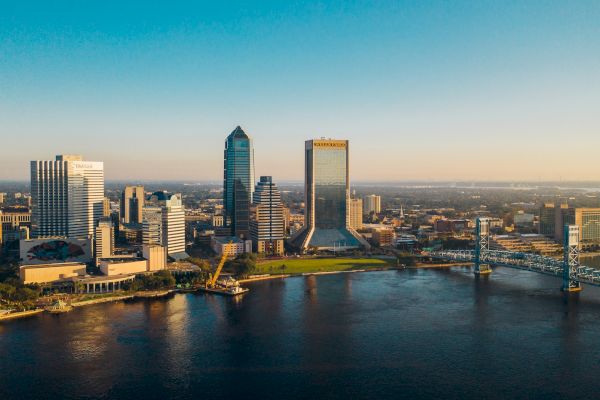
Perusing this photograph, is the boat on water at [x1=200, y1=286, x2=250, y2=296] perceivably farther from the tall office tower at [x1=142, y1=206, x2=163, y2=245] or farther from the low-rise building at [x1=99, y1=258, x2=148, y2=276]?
the tall office tower at [x1=142, y1=206, x2=163, y2=245]

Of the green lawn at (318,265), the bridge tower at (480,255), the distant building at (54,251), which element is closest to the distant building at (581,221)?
the bridge tower at (480,255)

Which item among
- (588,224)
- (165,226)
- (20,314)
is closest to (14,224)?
(165,226)

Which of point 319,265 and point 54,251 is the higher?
point 54,251

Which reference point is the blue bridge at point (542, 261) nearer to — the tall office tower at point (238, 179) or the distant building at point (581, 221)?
the distant building at point (581, 221)

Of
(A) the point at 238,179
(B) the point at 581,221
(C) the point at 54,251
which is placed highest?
(A) the point at 238,179

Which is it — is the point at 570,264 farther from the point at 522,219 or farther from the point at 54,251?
the point at 522,219

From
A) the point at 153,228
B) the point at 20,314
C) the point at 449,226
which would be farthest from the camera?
the point at 449,226

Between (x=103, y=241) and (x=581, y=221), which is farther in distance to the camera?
(x=581, y=221)

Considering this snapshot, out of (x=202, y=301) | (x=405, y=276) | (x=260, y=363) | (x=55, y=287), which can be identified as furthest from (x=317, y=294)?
(x=55, y=287)
